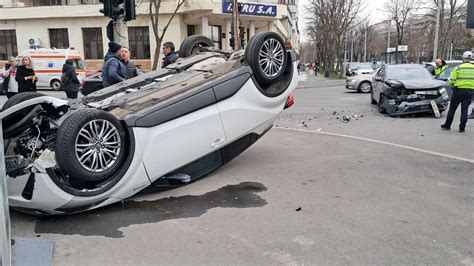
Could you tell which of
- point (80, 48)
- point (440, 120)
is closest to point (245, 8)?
point (80, 48)

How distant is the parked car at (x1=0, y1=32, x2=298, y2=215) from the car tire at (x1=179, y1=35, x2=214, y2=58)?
87cm

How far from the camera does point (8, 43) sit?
34906mm

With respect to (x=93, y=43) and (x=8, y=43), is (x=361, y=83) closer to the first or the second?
(x=93, y=43)

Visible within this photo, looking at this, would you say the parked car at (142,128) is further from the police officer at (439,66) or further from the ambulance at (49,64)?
the ambulance at (49,64)

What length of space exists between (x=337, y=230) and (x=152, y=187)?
7.33 feet

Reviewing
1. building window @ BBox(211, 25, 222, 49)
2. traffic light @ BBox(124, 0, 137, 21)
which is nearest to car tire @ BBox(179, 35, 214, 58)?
traffic light @ BBox(124, 0, 137, 21)

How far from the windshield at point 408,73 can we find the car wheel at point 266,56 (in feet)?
24.1

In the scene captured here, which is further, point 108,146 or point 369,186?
point 369,186

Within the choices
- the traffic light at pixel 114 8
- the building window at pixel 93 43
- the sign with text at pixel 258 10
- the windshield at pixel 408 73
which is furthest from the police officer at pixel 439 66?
the building window at pixel 93 43

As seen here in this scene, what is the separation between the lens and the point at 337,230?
3.96m

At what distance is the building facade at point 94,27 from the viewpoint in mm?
31922

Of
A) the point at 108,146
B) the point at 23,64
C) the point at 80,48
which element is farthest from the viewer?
the point at 80,48

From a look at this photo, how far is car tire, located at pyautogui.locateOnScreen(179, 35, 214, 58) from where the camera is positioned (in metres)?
7.03

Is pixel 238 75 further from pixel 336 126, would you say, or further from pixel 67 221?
pixel 336 126
